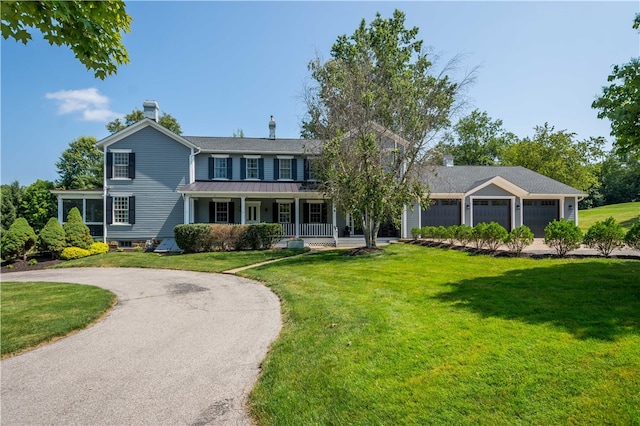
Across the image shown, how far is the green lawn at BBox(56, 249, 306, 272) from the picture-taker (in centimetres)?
1331

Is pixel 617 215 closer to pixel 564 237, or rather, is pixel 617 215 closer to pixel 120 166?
pixel 564 237

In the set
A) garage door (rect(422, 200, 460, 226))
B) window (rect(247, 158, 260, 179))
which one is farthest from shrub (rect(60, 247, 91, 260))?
garage door (rect(422, 200, 460, 226))

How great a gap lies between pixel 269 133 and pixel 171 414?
23637 millimetres

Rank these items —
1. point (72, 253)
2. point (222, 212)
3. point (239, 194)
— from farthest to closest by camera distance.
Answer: point (222, 212)
point (239, 194)
point (72, 253)

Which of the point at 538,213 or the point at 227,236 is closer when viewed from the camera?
the point at 227,236

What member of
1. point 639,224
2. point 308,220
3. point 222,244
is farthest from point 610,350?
point 308,220

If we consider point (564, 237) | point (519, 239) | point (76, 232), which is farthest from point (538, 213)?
point (76, 232)

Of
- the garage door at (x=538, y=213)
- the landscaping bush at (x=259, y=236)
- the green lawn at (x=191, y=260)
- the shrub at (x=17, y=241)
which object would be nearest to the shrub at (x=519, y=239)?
the green lawn at (x=191, y=260)

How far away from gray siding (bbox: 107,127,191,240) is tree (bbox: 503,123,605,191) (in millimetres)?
31471

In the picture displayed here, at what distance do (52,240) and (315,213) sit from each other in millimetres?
14002

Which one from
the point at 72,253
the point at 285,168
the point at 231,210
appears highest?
the point at 285,168

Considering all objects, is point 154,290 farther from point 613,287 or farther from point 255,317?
point 613,287

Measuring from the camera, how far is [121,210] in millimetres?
20297

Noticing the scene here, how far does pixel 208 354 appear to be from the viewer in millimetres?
4750
